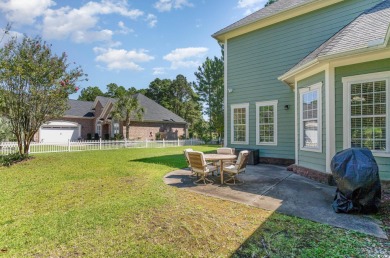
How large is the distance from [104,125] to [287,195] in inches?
972

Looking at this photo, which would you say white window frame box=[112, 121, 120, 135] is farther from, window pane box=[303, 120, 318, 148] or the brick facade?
window pane box=[303, 120, 318, 148]

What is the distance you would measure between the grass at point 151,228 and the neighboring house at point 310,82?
3629 millimetres

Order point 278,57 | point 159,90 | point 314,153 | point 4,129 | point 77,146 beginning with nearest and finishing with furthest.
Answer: point 314,153, point 278,57, point 4,129, point 77,146, point 159,90

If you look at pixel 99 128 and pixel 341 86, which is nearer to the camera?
pixel 341 86

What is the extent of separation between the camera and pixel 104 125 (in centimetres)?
2562

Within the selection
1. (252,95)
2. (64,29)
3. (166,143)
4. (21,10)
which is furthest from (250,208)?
(166,143)

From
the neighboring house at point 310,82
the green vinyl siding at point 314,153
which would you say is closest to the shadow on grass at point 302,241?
the neighboring house at point 310,82

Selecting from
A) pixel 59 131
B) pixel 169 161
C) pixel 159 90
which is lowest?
pixel 169 161

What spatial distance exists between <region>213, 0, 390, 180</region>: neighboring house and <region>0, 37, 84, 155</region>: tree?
354 inches

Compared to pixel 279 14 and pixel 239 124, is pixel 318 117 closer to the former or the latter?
pixel 239 124

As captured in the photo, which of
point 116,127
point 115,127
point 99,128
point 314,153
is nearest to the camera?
point 314,153

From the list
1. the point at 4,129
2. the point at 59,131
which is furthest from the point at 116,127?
the point at 4,129

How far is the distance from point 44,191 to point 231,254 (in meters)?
5.37

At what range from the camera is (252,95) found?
401 inches
